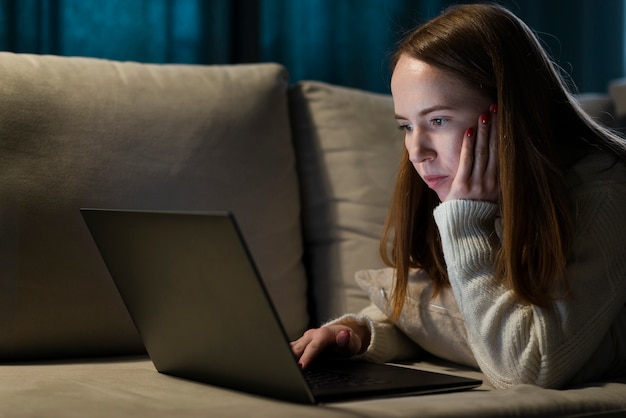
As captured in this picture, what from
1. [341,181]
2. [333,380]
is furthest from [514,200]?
[341,181]

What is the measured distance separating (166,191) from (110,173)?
0.33ft

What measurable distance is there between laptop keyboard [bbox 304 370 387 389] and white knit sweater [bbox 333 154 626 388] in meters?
0.17

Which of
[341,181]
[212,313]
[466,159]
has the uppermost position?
[466,159]

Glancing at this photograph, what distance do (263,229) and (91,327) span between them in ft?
1.15

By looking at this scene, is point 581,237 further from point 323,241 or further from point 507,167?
point 323,241

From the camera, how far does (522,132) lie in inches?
49.2

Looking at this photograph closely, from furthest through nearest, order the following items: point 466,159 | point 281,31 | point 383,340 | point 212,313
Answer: point 281,31 < point 383,340 < point 466,159 < point 212,313

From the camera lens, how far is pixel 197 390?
1.12 metres

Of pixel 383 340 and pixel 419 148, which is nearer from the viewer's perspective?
pixel 419 148

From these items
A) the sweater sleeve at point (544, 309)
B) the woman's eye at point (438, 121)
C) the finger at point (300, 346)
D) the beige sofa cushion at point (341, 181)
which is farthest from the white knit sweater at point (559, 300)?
the beige sofa cushion at point (341, 181)

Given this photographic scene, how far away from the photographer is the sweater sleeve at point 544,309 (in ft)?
3.88

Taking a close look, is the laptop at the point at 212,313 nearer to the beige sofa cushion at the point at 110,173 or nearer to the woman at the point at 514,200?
the woman at the point at 514,200

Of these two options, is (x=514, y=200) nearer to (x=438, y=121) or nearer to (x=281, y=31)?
(x=438, y=121)

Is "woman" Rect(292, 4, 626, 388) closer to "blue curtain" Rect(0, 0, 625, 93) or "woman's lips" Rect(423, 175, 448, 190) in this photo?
"woman's lips" Rect(423, 175, 448, 190)
